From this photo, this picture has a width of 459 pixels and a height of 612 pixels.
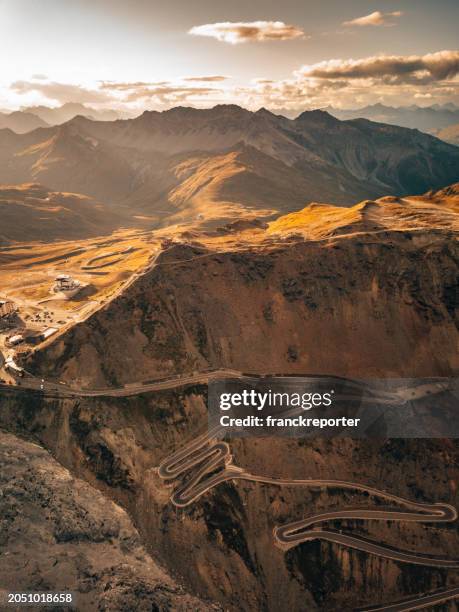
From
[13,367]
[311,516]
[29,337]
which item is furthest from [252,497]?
[29,337]

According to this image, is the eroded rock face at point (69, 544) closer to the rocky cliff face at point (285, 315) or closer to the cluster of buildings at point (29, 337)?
the rocky cliff face at point (285, 315)

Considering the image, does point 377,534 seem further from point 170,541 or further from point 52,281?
point 52,281

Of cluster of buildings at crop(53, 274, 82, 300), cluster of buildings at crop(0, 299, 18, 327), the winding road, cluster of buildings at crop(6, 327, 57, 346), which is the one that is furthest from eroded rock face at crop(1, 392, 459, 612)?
cluster of buildings at crop(53, 274, 82, 300)

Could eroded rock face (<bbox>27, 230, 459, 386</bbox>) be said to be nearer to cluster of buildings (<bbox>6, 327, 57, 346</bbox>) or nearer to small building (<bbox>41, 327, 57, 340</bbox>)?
small building (<bbox>41, 327, 57, 340</bbox>)

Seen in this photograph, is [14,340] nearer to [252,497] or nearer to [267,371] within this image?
[267,371]

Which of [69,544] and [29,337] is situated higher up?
[29,337]

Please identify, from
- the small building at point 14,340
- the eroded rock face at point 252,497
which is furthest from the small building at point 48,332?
the eroded rock face at point 252,497

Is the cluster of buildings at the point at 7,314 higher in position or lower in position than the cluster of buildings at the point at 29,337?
higher

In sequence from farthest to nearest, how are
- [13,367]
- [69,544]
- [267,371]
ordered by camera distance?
[267,371] < [13,367] < [69,544]

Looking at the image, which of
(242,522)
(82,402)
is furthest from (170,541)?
(82,402)
